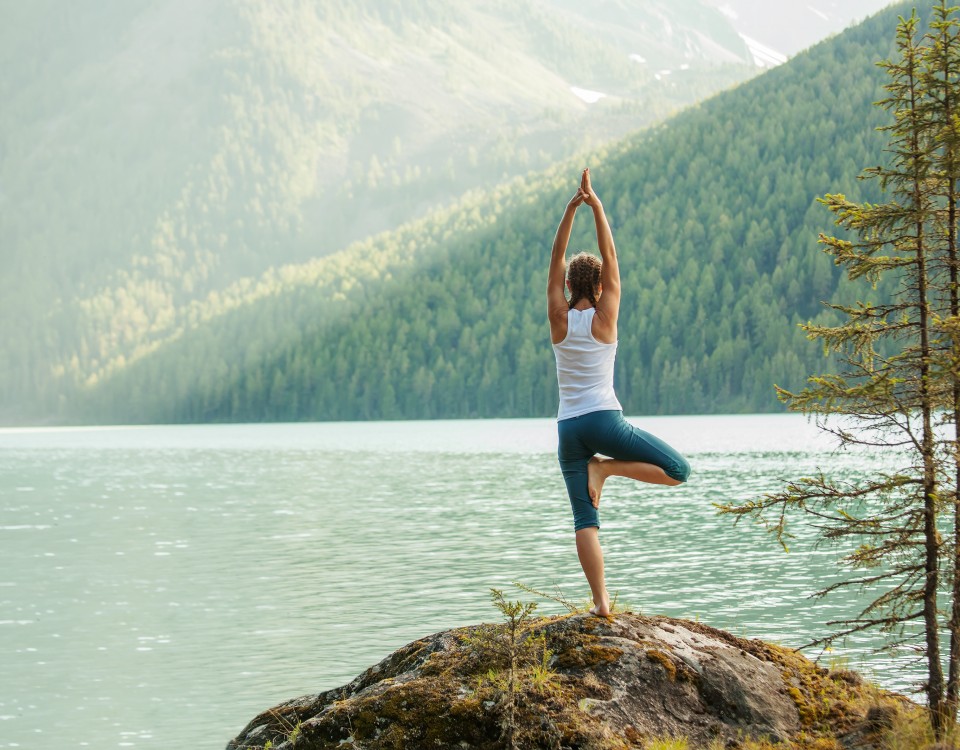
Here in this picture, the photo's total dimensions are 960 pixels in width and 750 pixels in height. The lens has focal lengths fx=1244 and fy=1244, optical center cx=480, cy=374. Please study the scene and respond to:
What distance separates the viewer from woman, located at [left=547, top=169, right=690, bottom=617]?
927 centimetres

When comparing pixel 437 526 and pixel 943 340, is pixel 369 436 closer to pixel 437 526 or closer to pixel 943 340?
pixel 437 526

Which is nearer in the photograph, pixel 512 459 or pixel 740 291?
pixel 512 459

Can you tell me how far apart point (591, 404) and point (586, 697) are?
6.96 ft

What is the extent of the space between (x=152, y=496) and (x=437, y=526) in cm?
2388

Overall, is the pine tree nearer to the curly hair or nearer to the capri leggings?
the capri leggings

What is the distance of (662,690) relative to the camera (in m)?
8.92

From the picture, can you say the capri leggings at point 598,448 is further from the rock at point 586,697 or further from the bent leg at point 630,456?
the rock at point 586,697

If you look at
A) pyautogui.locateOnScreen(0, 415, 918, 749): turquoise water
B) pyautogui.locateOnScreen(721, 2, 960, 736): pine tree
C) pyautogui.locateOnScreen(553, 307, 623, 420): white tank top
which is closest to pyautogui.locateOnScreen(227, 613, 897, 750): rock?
pyautogui.locateOnScreen(721, 2, 960, 736): pine tree

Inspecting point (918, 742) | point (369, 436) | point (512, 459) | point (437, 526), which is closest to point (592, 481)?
point (918, 742)

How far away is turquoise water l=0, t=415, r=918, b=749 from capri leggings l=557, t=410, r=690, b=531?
916cm

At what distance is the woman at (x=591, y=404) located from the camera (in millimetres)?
9273

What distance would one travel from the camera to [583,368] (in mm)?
9312

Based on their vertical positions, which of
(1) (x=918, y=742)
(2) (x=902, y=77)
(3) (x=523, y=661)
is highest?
(2) (x=902, y=77)

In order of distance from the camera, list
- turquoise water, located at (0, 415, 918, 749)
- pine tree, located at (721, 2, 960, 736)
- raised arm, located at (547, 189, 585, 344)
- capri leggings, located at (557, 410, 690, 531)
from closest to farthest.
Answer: capri leggings, located at (557, 410, 690, 531) < raised arm, located at (547, 189, 585, 344) < pine tree, located at (721, 2, 960, 736) < turquoise water, located at (0, 415, 918, 749)
